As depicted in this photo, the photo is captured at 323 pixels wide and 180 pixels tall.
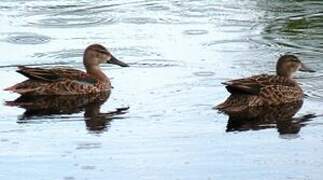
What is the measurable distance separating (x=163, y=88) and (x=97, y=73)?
1.30m

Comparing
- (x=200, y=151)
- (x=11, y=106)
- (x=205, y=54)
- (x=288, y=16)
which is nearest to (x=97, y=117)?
(x=11, y=106)

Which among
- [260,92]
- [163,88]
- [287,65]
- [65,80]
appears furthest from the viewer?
[65,80]

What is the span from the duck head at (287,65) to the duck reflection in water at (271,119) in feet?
2.36

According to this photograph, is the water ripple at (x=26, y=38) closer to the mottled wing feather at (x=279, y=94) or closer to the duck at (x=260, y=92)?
the duck at (x=260, y=92)

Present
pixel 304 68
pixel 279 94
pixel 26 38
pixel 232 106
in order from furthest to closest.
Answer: pixel 26 38 → pixel 304 68 → pixel 279 94 → pixel 232 106

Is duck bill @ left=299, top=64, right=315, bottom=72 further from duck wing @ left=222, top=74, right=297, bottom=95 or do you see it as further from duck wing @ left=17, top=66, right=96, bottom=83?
duck wing @ left=17, top=66, right=96, bottom=83

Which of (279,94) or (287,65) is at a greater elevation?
(287,65)

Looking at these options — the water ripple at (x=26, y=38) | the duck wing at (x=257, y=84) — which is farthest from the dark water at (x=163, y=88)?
the duck wing at (x=257, y=84)

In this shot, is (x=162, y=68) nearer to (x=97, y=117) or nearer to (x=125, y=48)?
(x=125, y=48)

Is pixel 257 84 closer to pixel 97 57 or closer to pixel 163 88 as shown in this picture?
pixel 163 88

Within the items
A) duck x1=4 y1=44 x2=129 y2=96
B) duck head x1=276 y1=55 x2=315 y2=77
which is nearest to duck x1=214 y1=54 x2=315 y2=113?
duck head x1=276 y1=55 x2=315 y2=77

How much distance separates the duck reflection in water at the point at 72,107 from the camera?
44.6 ft

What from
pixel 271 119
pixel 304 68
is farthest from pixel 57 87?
pixel 304 68

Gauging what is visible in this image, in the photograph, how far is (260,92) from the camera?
14.3m
